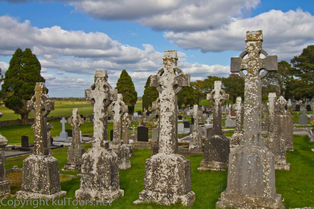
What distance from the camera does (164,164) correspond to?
6.96m

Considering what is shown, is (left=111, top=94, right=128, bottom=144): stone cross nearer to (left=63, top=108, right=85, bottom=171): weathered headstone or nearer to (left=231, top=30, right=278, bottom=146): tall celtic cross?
(left=63, top=108, right=85, bottom=171): weathered headstone

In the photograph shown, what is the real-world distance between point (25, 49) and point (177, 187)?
125 feet

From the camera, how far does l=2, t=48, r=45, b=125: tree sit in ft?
121

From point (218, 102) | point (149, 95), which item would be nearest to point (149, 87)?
point (149, 95)

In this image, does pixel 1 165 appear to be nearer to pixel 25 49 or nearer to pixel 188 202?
pixel 188 202

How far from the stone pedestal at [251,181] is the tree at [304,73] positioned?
146 ft

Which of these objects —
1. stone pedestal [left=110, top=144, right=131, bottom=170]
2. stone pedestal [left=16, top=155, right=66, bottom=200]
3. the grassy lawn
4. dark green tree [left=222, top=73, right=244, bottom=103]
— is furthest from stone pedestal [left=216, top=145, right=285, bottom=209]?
dark green tree [left=222, top=73, right=244, bottom=103]

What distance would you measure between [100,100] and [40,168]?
2.50 meters

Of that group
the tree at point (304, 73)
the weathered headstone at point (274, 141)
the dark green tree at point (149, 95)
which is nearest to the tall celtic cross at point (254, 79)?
the weathered headstone at point (274, 141)

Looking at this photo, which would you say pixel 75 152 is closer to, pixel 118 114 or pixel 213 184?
pixel 118 114

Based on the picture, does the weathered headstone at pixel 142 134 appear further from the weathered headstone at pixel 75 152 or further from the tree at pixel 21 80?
the tree at pixel 21 80

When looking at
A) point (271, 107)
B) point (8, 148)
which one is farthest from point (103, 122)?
point (8, 148)

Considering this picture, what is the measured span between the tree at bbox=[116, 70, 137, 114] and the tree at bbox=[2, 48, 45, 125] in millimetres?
18092

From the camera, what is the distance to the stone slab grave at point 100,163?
24.5 feet
